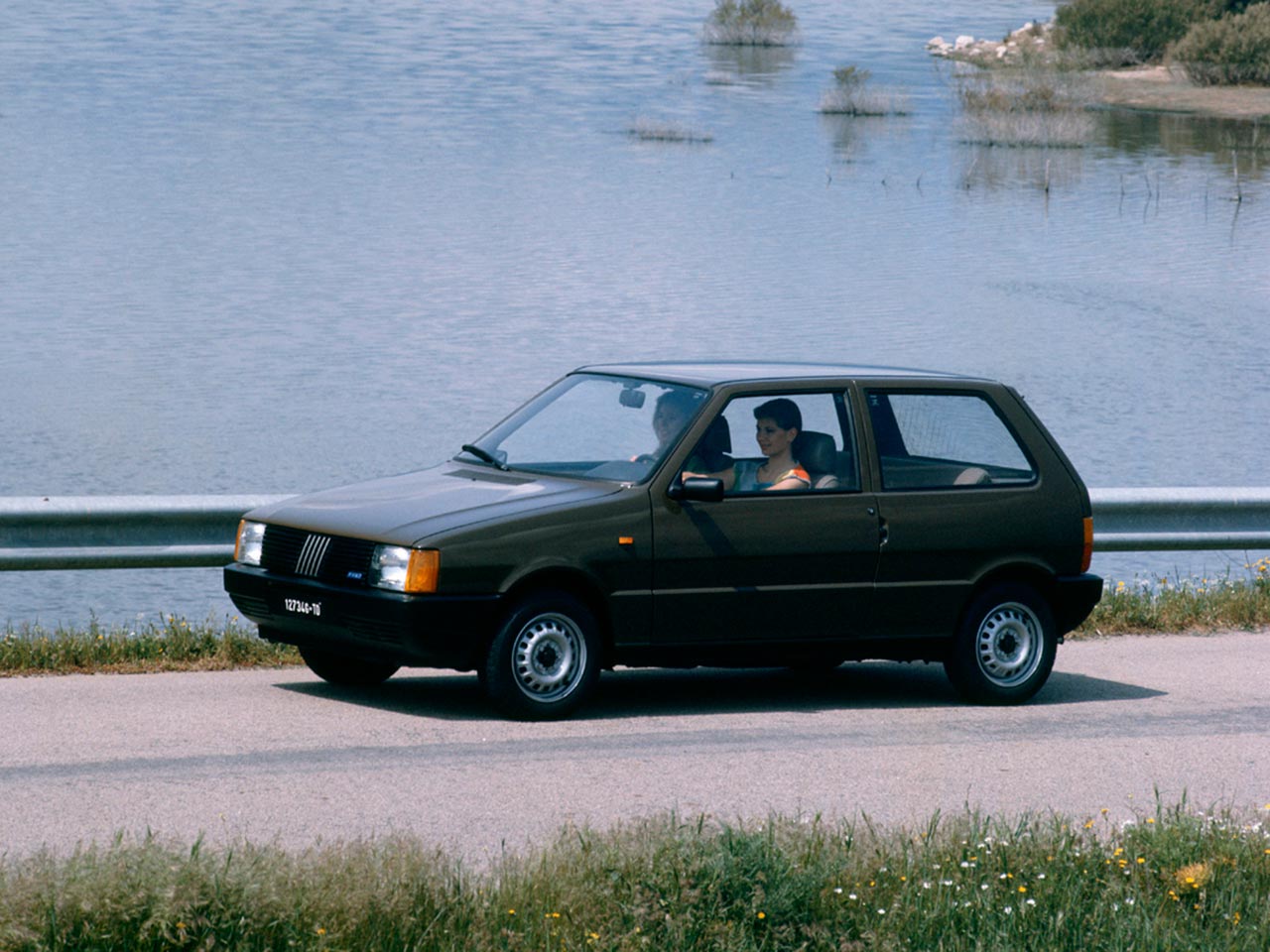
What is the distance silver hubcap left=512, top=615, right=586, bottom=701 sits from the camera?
9555 mm

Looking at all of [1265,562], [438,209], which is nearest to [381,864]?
[1265,562]

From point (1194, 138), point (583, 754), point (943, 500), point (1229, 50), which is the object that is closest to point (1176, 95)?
point (1229, 50)

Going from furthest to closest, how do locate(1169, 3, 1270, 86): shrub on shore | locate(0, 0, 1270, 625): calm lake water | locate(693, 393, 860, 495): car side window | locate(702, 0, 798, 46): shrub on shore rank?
locate(702, 0, 798, 46): shrub on shore
locate(1169, 3, 1270, 86): shrub on shore
locate(0, 0, 1270, 625): calm lake water
locate(693, 393, 860, 495): car side window

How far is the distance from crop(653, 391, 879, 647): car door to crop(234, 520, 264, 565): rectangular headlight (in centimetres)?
181

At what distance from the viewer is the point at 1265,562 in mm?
14914

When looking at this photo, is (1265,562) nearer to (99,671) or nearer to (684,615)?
(684,615)

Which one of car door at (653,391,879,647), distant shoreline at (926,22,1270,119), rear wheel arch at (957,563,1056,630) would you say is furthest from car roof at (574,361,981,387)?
distant shoreline at (926,22,1270,119)

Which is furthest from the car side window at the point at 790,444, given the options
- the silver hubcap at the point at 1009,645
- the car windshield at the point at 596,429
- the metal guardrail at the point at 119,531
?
the metal guardrail at the point at 119,531

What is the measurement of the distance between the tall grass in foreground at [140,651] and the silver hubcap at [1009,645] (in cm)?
355

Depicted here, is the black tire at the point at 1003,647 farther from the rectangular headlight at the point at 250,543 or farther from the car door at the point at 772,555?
the rectangular headlight at the point at 250,543

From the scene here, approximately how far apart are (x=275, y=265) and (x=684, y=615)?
3465cm

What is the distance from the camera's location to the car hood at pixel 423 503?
946 cm

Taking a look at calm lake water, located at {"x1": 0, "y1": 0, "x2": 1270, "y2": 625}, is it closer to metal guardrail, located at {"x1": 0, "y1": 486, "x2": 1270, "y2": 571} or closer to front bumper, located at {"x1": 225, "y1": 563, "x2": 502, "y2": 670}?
metal guardrail, located at {"x1": 0, "y1": 486, "x2": 1270, "y2": 571}

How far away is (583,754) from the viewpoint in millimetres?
9031
